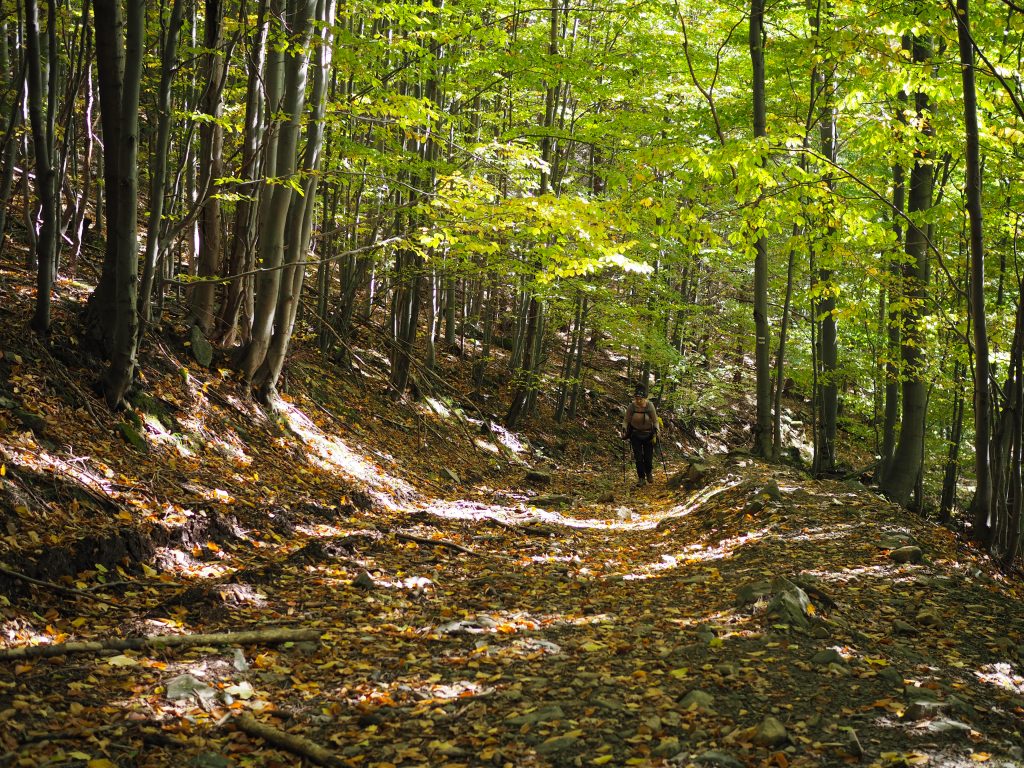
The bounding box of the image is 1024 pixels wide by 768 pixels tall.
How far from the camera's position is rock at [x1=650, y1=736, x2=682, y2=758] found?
3.18m

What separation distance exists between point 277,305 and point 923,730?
876 centimetres

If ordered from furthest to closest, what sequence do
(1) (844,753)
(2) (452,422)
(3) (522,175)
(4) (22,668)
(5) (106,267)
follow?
(2) (452,422)
(3) (522,175)
(5) (106,267)
(4) (22,668)
(1) (844,753)

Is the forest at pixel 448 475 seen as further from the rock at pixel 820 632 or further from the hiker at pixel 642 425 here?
the hiker at pixel 642 425

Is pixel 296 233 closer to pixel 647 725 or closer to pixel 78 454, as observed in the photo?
pixel 78 454

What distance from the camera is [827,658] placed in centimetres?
413

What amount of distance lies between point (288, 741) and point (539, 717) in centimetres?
120

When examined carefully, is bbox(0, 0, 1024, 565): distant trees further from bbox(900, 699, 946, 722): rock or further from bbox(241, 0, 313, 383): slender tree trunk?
bbox(900, 699, 946, 722): rock

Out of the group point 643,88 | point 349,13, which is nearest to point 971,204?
point 349,13

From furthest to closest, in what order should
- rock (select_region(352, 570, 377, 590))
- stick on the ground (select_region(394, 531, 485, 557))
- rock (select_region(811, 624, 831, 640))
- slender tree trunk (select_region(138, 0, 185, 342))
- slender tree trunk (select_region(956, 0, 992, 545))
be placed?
→ 1. stick on the ground (select_region(394, 531, 485, 557))
2. slender tree trunk (select_region(138, 0, 185, 342))
3. slender tree trunk (select_region(956, 0, 992, 545))
4. rock (select_region(352, 570, 377, 590))
5. rock (select_region(811, 624, 831, 640))

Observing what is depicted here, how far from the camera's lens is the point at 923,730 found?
10.6 ft

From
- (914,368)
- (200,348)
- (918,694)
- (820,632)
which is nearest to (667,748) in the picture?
(918,694)

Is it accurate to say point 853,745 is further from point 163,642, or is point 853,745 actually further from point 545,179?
point 545,179

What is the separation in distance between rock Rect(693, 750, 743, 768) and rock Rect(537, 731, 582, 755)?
569mm

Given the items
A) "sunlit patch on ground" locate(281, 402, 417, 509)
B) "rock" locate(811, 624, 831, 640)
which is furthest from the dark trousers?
"rock" locate(811, 624, 831, 640)
